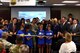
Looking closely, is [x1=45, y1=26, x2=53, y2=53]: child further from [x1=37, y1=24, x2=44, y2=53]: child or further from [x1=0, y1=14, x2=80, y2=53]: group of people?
[x1=37, y1=24, x2=44, y2=53]: child

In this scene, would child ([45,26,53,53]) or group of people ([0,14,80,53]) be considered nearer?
group of people ([0,14,80,53])

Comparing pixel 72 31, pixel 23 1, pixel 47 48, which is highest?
pixel 23 1

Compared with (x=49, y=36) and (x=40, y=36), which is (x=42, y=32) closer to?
(x=40, y=36)

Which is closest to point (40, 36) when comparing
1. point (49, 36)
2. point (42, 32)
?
point (42, 32)

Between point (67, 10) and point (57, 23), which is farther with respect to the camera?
point (67, 10)

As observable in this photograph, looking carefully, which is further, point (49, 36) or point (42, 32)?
point (49, 36)

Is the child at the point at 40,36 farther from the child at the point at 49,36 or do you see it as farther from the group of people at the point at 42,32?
the child at the point at 49,36

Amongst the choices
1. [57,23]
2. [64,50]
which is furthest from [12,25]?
[64,50]

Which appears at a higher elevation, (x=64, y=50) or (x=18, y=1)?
(x=18, y=1)

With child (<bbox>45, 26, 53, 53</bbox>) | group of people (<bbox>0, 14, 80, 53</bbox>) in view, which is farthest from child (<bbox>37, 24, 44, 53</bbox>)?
child (<bbox>45, 26, 53, 53</bbox>)

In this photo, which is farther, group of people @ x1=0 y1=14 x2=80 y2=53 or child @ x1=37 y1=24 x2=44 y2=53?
child @ x1=37 y1=24 x2=44 y2=53

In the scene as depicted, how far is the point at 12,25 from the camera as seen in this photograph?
35.8 ft

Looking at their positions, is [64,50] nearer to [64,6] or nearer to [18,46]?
[18,46]

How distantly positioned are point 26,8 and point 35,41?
10.4 meters
